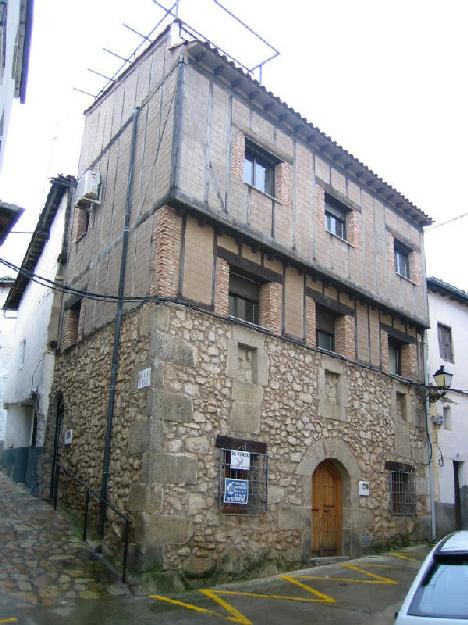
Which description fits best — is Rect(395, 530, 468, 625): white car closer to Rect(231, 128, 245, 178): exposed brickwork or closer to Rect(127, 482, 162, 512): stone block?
Rect(127, 482, 162, 512): stone block

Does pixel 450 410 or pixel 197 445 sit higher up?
pixel 450 410

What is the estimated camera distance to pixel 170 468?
867 cm

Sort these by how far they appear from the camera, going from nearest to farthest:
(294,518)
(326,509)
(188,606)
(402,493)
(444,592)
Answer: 1. (444,592)
2. (188,606)
3. (294,518)
4. (326,509)
5. (402,493)

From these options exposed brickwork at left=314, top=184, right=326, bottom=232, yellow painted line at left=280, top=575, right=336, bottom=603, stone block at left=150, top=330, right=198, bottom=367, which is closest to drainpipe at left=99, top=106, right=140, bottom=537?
stone block at left=150, top=330, right=198, bottom=367

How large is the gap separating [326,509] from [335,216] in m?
6.55

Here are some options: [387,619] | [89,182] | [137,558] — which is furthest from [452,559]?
[89,182]

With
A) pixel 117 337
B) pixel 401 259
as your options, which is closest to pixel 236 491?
pixel 117 337

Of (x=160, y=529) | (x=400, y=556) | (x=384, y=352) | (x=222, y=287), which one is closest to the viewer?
(x=160, y=529)

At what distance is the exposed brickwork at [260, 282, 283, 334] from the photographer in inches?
436

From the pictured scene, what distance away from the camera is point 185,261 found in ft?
32.3

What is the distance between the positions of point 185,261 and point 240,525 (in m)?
4.47

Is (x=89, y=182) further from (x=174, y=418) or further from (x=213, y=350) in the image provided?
(x=174, y=418)

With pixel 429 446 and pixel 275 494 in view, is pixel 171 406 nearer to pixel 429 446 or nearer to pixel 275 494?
pixel 275 494

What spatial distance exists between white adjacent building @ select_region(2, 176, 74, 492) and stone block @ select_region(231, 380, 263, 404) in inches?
227
